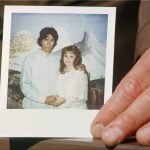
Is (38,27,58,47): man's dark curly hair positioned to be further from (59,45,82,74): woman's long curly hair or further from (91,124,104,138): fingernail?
(91,124,104,138): fingernail

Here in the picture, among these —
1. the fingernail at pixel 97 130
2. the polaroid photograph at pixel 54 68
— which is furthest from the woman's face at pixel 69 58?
the fingernail at pixel 97 130

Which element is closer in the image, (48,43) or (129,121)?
(129,121)

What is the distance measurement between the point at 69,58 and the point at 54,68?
29 mm

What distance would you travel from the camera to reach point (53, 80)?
2.14 ft

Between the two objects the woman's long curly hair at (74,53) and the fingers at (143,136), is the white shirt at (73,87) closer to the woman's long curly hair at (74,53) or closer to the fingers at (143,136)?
the woman's long curly hair at (74,53)

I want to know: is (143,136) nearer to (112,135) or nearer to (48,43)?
(112,135)

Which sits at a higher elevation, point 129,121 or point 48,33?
point 48,33

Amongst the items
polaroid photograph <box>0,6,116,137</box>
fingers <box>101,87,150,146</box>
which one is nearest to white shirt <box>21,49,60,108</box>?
polaroid photograph <box>0,6,116,137</box>

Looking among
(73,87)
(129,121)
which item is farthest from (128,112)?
(73,87)

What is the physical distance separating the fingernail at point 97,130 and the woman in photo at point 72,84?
2.8 inches

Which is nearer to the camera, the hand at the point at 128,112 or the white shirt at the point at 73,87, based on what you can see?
the hand at the point at 128,112

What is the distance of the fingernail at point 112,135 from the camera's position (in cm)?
52

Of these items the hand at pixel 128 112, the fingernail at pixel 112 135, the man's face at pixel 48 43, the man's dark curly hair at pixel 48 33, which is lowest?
the fingernail at pixel 112 135

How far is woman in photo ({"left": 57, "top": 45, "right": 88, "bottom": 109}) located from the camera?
25.5 inches
